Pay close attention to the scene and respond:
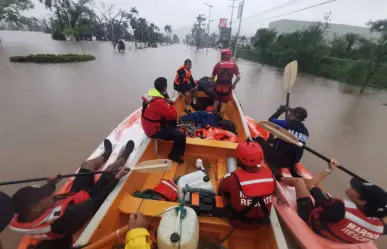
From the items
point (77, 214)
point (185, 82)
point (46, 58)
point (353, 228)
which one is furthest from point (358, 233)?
point (46, 58)

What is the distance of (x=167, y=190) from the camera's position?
8.46ft

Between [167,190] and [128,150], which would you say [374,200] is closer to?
[167,190]

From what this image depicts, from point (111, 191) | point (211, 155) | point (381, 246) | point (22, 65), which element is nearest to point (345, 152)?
point (381, 246)

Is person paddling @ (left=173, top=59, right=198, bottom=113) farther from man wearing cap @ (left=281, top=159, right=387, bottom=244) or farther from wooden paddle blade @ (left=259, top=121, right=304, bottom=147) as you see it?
man wearing cap @ (left=281, top=159, right=387, bottom=244)

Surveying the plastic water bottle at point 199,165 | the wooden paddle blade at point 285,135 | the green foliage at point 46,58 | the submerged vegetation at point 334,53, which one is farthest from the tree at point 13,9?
the wooden paddle blade at point 285,135

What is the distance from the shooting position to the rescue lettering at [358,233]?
6.33 ft

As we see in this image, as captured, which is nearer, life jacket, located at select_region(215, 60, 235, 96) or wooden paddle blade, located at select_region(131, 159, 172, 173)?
wooden paddle blade, located at select_region(131, 159, 172, 173)

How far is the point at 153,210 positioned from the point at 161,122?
137cm

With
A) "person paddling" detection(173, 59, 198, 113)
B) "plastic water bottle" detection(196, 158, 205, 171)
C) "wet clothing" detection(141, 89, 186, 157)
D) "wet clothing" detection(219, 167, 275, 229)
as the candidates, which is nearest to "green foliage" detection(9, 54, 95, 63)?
"person paddling" detection(173, 59, 198, 113)

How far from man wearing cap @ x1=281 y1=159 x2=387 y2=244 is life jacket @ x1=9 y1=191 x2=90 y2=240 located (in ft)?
7.17

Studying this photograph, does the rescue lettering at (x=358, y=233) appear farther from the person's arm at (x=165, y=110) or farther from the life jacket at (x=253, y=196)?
the person's arm at (x=165, y=110)

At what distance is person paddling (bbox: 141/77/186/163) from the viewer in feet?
10.3

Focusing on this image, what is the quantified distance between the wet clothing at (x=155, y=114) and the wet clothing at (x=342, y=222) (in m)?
1.98

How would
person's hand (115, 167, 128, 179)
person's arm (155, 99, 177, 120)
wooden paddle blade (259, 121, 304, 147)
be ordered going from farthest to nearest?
person's arm (155, 99, 177, 120)
wooden paddle blade (259, 121, 304, 147)
person's hand (115, 167, 128, 179)
